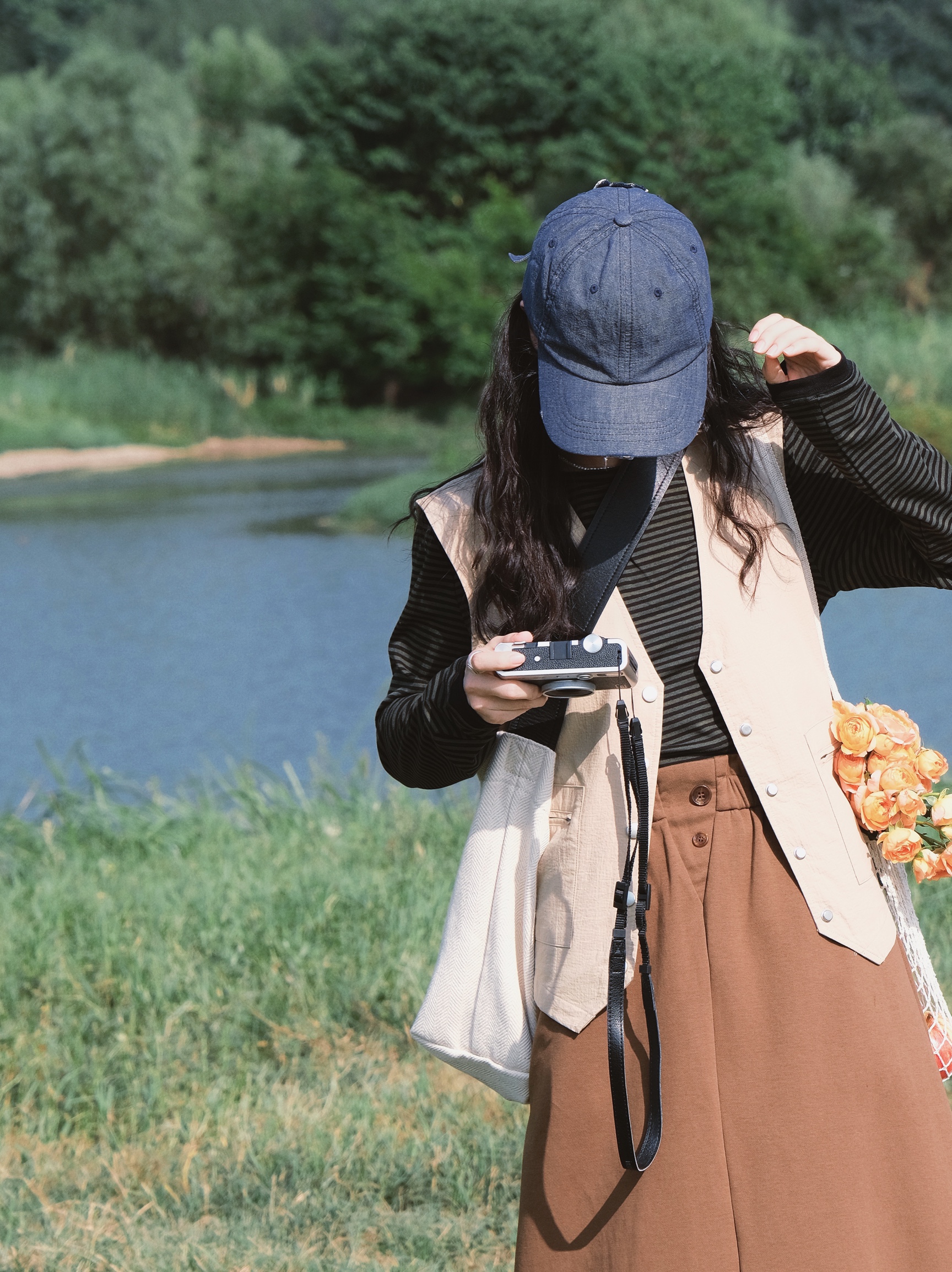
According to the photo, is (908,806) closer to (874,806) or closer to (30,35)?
(874,806)

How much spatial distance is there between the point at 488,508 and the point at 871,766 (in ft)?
1.53

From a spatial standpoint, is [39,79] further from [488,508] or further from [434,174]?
[488,508]

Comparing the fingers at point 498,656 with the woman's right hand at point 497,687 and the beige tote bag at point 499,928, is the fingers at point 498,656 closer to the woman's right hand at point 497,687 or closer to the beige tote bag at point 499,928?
the woman's right hand at point 497,687

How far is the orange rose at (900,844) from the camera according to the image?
1442mm

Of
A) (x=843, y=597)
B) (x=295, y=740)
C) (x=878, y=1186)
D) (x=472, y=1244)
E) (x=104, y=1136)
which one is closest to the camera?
(x=878, y=1186)

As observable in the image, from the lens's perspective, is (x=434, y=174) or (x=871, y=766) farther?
(x=434, y=174)

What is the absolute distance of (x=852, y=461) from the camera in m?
1.41

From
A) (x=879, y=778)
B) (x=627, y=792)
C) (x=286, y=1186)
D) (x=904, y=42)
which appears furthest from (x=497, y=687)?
(x=904, y=42)

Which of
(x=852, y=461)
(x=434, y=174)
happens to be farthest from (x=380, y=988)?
(x=434, y=174)

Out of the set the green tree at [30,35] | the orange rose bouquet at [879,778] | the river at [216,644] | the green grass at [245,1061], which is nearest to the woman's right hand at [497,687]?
the orange rose bouquet at [879,778]

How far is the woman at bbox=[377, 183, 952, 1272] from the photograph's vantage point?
1.36 metres

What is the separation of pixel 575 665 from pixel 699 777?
0.76 feet

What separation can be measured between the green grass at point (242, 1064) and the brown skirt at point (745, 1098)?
114cm

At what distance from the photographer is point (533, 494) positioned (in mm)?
1481
